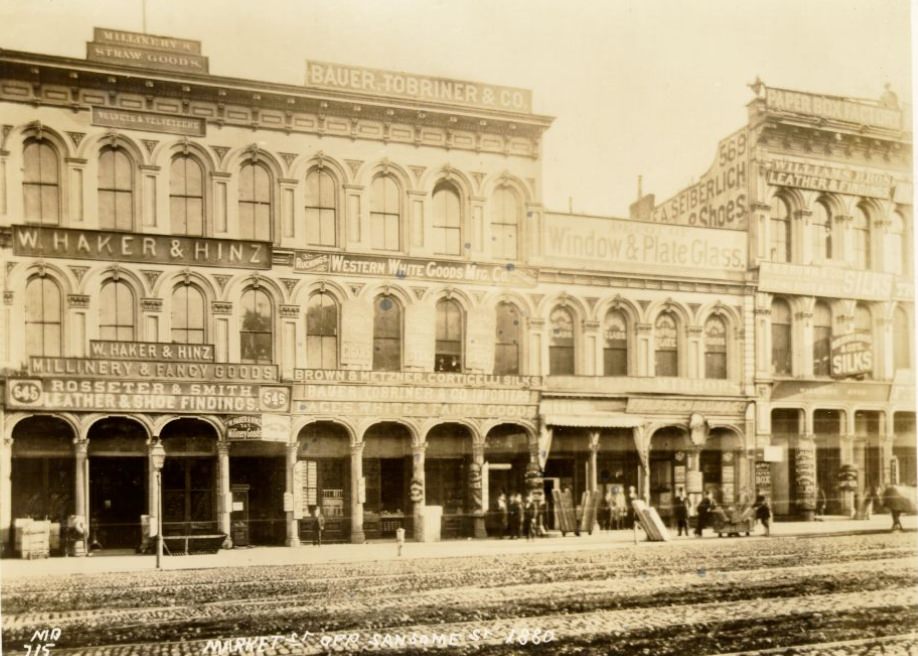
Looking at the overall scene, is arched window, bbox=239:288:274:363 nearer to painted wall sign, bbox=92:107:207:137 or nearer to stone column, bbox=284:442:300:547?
stone column, bbox=284:442:300:547

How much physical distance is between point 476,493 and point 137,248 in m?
4.23

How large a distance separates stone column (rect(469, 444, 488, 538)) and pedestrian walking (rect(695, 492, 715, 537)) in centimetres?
278

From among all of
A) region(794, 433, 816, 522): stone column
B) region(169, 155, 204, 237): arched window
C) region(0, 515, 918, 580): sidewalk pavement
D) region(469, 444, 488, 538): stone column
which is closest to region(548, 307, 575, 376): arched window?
region(469, 444, 488, 538): stone column

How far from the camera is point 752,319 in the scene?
11.5 metres

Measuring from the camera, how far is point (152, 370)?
8.56m

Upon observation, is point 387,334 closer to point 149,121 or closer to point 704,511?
point 149,121

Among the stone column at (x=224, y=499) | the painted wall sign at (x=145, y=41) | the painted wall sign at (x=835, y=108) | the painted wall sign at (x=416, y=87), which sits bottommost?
the stone column at (x=224, y=499)

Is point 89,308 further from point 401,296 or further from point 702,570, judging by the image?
point 702,570

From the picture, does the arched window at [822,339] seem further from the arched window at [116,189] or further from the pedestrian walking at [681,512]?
the arched window at [116,189]

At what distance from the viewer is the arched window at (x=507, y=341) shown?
32.7ft

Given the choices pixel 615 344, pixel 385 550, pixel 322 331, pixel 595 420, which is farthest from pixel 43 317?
pixel 615 344

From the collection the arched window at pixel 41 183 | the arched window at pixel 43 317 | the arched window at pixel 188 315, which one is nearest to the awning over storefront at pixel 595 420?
the arched window at pixel 188 315

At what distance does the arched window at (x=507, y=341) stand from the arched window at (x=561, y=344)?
0.44m

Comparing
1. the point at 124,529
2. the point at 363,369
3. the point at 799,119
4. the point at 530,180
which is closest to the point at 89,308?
the point at 124,529
